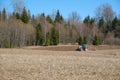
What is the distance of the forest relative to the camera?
64.9 meters

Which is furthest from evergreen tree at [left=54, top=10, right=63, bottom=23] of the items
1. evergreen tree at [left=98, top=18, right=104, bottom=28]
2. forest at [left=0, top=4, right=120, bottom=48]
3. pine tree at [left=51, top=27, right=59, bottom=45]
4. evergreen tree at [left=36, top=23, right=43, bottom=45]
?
evergreen tree at [left=36, top=23, right=43, bottom=45]

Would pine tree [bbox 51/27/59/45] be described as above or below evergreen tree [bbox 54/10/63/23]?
below

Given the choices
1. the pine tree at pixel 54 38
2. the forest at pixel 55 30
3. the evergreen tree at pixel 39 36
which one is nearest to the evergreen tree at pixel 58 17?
the forest at pixel 55 30

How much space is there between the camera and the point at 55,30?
75375mm

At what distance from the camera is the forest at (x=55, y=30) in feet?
213

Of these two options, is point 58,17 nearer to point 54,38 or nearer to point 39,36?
point 54,38

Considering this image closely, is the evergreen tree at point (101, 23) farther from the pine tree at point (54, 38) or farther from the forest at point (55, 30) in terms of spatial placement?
the pine tree at point (54, 38)

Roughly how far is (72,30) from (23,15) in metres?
16.1

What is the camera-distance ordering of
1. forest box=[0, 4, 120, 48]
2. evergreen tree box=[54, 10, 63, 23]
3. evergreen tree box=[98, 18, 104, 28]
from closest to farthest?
forest box=[0, 4, 120, 48] < evergreen tree box=[98, 18, 104, 28] < evergreen tree box=[54, 10, 63, 23]

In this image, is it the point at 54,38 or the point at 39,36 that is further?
the point at 39,36

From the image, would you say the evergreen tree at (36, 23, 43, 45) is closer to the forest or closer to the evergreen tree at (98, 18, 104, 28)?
the forest

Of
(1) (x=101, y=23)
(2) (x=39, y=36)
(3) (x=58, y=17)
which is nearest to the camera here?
(2) (x=39, y=36)

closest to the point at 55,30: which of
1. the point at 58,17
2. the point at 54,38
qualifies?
the point at 54,38

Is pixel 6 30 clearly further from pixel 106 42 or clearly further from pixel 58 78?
pixel 58 78
